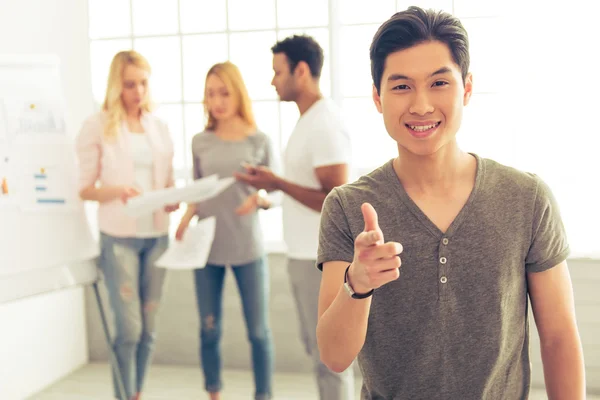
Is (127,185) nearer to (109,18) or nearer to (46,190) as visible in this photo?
(46,190)

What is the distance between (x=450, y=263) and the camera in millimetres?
1094

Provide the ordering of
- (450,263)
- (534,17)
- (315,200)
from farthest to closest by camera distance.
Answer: (534,17)
(315,200)
(450,263)

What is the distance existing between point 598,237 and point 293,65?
177cm

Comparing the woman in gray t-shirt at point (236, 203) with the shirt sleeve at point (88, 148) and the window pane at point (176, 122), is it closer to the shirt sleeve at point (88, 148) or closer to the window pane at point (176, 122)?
the shirt sleeve at point (88, 148)

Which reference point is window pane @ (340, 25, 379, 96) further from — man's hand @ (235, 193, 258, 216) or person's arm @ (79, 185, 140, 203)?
person's arm @ (79, 185, 140, 203)

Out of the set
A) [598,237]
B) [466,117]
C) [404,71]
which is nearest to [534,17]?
[466,117]

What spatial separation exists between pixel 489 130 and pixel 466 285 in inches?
94.1

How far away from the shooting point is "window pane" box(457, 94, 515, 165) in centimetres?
332

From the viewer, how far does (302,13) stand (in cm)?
357

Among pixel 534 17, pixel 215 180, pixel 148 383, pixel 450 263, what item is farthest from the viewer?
pixel 148 383

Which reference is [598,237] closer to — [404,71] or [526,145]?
[526,145]

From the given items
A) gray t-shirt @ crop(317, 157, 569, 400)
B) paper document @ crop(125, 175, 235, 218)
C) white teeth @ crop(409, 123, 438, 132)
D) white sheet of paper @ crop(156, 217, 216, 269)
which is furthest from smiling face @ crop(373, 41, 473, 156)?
white sheet of paper @ crop(156, 217, 216, 269)

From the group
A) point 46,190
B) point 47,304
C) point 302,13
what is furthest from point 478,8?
point 47,304

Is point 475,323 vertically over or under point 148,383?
over
